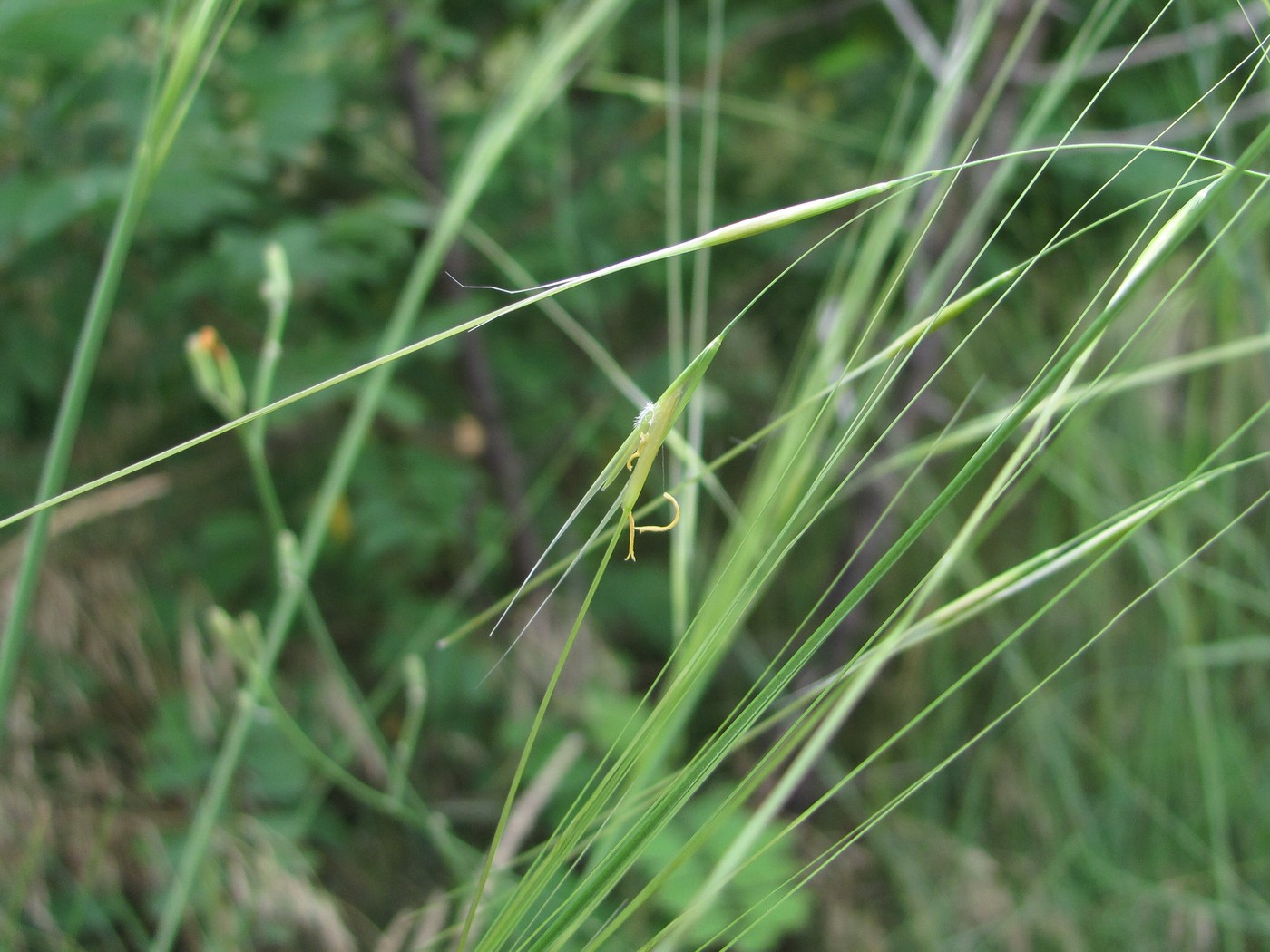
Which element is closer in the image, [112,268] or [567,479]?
[112,268]

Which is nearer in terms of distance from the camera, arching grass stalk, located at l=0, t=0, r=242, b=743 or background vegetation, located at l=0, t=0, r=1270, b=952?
arching grass stalk, located at l=0, t=0, r=242, b=743

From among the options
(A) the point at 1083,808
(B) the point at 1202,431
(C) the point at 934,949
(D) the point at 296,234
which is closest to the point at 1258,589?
(B) the point at 1202,431

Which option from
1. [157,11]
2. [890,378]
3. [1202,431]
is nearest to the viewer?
[890,378]

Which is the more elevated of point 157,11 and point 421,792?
point 157,11

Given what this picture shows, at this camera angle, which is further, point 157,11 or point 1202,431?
point 1202,431

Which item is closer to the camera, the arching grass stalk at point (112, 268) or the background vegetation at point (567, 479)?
the arching grass stalk at point (112, 268)

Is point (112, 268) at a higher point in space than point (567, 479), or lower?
higher

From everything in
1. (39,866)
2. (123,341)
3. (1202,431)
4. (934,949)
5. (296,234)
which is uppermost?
(296,234)

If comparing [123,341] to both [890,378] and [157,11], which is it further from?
[890,378]
